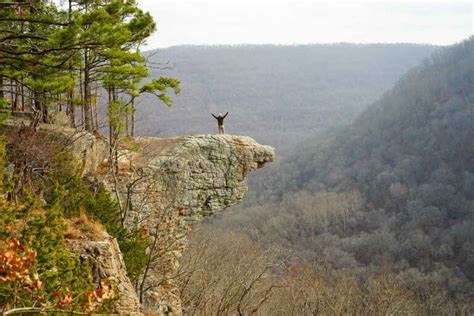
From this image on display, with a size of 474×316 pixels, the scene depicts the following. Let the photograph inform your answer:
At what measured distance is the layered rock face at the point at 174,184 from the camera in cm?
1478

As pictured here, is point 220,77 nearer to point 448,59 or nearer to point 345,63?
point 345,63

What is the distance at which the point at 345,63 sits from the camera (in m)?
182

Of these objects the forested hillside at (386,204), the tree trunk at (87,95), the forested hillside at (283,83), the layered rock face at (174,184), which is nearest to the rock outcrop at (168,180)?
the layered rock face at (174,184)

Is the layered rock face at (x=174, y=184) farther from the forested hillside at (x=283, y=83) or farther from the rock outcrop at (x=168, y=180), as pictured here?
the forested hillside at (x=283, y=83)

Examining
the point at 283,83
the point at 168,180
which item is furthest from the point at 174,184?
the point at 283,83

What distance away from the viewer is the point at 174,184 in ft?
51.2

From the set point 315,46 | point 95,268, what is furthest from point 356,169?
point 315,46

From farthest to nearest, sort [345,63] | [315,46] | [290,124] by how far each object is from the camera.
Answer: [315,46]
[345,63]
[290,124]

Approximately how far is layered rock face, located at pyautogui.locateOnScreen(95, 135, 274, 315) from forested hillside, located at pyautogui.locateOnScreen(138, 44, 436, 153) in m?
80.7

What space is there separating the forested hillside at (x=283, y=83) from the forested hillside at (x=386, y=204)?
2535 cm

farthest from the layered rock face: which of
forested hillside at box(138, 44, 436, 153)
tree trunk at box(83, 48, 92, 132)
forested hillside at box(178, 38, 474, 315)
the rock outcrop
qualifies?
forested hillside at box(138, 44, 436, 153)

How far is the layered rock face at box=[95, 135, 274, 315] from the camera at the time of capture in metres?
14.8

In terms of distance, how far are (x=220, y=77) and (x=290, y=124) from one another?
101ft

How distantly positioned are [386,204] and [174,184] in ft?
196
